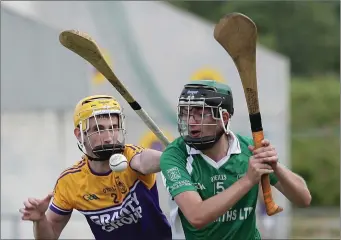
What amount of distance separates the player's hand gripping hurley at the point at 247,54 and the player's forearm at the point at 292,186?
8cm

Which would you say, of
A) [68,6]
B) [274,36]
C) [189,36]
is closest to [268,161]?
[68,6]

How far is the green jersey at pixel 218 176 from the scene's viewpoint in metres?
4.36

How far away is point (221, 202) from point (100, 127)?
112cm

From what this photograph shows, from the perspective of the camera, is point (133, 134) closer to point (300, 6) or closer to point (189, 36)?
point (189, 36)

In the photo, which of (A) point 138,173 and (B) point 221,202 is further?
(A) point 138,173

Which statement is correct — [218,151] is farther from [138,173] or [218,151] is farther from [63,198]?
[63,198]

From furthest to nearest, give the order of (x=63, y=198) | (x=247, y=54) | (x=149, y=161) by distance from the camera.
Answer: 1. (x=63, y=198)
2. (x=149, y=161)
3. (x=247, y=54)

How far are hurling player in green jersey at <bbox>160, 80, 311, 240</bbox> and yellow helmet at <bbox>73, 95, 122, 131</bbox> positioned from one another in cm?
60

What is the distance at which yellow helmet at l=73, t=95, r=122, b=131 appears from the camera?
4.90 metres

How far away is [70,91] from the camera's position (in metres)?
11.5

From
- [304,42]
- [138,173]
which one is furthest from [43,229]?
[304,42]

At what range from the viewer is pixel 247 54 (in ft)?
13.7

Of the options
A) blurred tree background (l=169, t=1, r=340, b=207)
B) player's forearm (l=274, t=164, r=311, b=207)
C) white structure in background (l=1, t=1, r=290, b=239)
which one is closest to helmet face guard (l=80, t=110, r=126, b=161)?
player's forearm (l=274, t=164, r=311, b=207)

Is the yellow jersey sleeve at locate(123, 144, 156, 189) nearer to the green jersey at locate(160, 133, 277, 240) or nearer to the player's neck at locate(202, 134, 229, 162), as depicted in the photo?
the green jersey at locate(160, 133, 277, 240)
